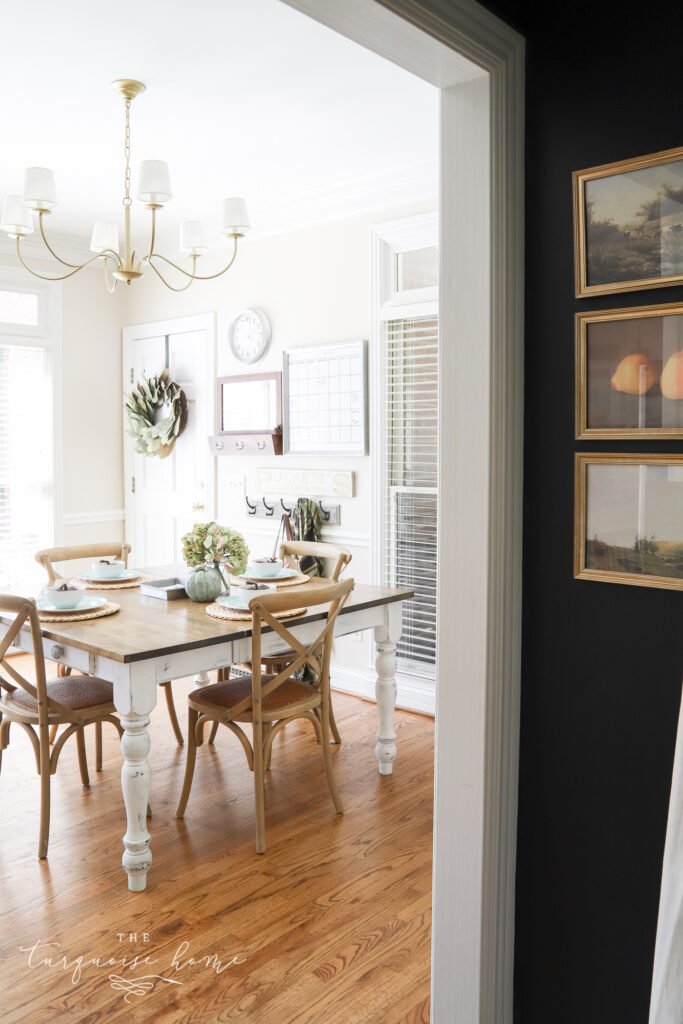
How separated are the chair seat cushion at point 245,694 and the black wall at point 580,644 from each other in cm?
137

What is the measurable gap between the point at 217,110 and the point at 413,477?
192 cm

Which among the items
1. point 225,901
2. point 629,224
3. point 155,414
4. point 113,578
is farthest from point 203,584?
point 155,414

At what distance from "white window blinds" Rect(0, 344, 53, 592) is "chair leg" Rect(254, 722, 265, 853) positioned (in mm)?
2946

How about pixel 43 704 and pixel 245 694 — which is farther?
pixel 245 694

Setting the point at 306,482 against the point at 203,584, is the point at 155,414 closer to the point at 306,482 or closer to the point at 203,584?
the point at 306,482

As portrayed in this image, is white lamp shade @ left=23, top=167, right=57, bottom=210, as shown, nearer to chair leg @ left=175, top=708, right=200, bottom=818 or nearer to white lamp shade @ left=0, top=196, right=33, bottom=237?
white lamp shade @ left=0, top=196, right=33, bottom=237

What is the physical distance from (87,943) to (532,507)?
175 cm

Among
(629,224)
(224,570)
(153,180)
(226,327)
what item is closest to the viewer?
(629,224)

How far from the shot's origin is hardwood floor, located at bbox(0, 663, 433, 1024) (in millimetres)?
2031

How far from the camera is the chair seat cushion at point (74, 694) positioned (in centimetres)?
288

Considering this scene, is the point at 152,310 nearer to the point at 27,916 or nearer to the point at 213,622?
the point at 213,622

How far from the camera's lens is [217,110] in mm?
3311

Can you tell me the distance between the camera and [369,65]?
2900 mm

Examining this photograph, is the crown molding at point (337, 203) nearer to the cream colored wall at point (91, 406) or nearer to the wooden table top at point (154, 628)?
the cream colored wall at point (91, 406)
